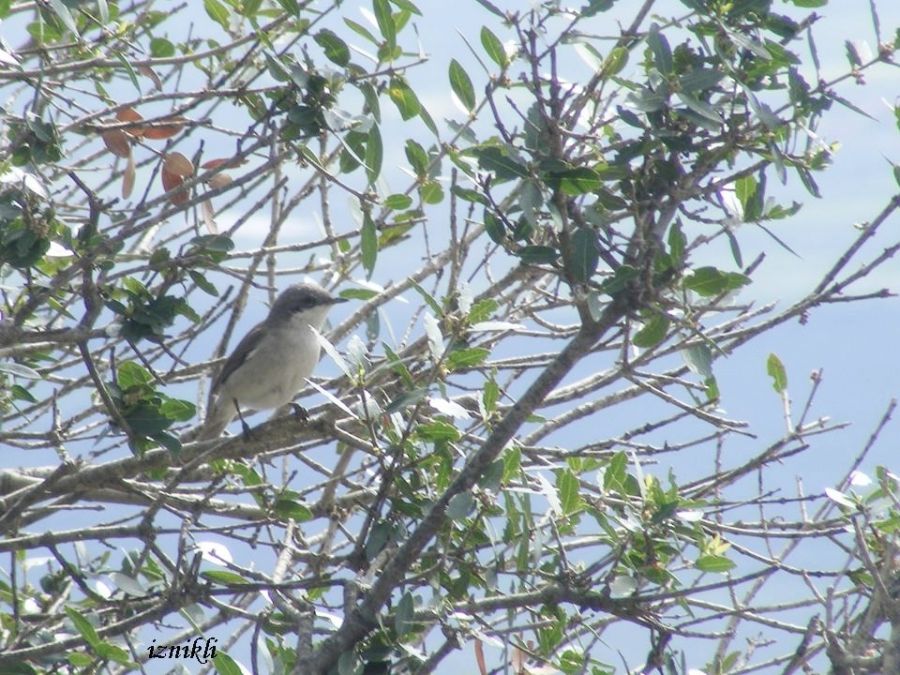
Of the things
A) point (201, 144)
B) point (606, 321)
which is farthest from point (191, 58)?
point (606, 321)

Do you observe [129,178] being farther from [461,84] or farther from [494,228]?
[494,228]

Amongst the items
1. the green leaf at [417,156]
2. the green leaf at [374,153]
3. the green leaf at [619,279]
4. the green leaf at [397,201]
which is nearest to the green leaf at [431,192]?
the green leaf at [417,156]

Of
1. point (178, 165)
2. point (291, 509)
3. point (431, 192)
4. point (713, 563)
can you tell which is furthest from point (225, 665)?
point (431, 192)

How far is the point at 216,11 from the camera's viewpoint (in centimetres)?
524

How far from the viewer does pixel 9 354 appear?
4.50 meters

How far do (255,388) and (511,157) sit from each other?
4.53 meters

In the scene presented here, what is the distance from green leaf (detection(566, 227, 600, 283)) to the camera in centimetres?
357

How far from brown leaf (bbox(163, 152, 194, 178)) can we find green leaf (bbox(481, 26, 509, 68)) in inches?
54.5

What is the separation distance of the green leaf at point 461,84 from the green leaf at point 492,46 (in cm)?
24

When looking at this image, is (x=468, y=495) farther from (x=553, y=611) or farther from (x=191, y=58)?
(x=191, y=58)

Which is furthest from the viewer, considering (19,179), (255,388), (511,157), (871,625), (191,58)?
(255,388)

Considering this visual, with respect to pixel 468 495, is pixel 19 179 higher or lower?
higher

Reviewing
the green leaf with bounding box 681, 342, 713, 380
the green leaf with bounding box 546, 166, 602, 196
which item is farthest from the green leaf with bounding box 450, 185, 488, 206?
the green leaf with bounding box 681, 342, 713, 380

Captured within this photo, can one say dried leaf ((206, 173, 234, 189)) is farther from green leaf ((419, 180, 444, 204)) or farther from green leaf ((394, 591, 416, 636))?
green leaf ((394, 591, 416, 636))
